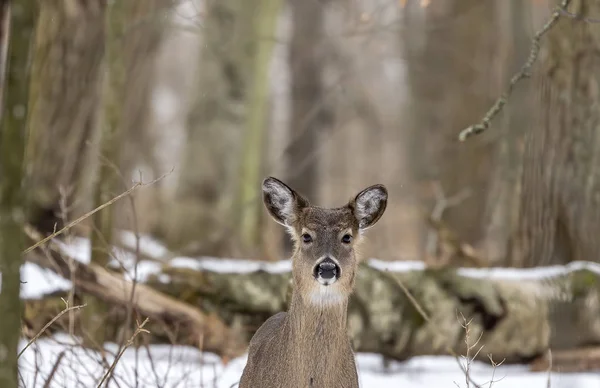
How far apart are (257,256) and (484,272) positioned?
16.3 ft

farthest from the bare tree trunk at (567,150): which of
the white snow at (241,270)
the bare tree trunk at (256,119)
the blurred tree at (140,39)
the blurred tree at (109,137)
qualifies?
the bare tree trunk at (256,119)

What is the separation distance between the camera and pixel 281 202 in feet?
18.2

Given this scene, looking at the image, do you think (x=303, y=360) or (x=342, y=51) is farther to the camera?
(x=342, y=51)

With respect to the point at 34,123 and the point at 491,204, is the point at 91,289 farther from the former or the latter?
the point at 491,204

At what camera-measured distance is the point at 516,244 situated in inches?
341

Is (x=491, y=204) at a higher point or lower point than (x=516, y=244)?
higher

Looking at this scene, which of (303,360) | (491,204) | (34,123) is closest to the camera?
(303,360)

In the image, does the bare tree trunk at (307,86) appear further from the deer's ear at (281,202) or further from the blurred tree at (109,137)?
the deer's ear at (281,202)

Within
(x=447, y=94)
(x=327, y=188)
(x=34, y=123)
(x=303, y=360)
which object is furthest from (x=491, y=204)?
(x=327, y=188)

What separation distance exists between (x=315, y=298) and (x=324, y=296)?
0.05 m

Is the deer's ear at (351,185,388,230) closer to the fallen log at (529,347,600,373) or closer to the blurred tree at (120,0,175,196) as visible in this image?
the fallen log at (529,347,600,373)

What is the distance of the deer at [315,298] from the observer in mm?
4945

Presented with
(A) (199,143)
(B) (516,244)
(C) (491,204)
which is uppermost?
(A) (199,143)

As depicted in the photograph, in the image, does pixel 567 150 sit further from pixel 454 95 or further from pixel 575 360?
pixel 454 95
